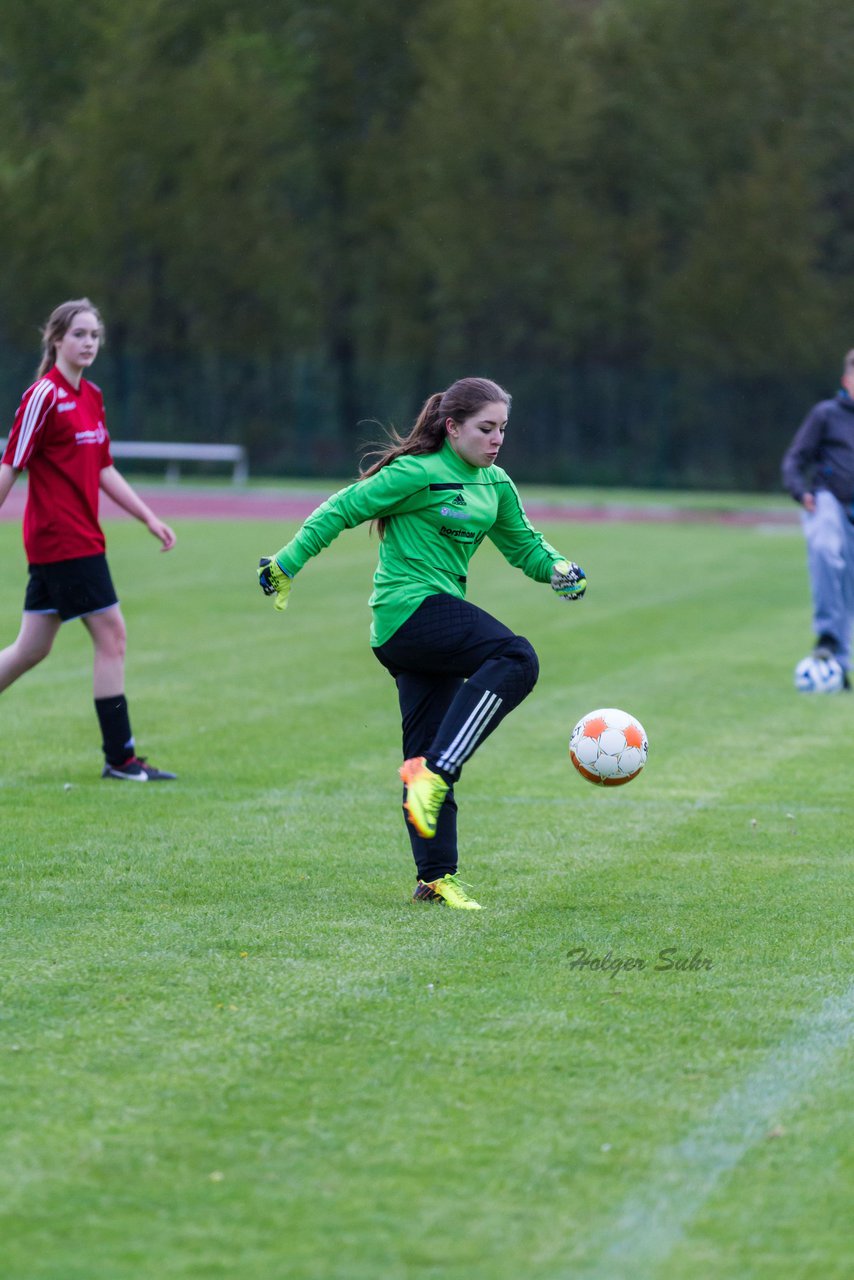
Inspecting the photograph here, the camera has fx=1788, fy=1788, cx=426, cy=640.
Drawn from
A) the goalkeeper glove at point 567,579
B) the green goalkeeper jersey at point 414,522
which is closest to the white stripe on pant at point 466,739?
the green goalkeeper jersey at point 414,522

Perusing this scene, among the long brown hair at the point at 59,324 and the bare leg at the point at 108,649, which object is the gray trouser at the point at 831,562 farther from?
the long brown hair at the point at 59,324

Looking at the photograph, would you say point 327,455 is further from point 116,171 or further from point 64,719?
point 64,719

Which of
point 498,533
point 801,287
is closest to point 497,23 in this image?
point 801,287

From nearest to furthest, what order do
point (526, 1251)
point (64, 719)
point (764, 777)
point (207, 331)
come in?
point (526, 1251) < point (764, 777) < point (64, 719) < point (207, 331)

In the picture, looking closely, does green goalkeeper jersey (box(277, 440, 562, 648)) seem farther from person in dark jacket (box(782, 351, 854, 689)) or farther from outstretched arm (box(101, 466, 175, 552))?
person in dark jacket (box(782, 351, 854, 689))

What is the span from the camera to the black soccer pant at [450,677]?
6051mm

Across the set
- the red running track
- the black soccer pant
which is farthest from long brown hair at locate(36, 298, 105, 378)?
the red running track

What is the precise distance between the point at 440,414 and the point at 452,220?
3858cm

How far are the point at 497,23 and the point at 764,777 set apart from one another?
37797 mm

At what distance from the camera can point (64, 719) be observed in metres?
10.5

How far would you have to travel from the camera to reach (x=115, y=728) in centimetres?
868

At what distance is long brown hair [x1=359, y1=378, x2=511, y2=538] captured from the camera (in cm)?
614

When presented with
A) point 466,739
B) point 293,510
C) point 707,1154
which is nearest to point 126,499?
point 466,739

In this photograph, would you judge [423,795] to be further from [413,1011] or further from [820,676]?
[820,676]
